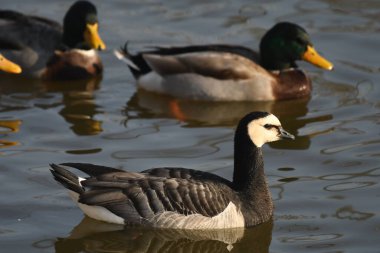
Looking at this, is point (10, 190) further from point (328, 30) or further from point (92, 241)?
point (328, 30)

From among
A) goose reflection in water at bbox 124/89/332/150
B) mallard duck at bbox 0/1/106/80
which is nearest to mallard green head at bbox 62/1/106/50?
mallard duck at bbox 0/1/106/80

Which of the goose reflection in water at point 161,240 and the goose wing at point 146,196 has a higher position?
the goose wing at point 146,196

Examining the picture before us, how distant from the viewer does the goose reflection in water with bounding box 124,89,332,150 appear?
13977 mm

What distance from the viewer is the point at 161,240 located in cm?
1051

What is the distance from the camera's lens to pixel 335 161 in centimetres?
1234

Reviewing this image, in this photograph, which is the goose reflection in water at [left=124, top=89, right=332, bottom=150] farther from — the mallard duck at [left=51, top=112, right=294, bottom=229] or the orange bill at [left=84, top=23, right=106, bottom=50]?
the mallard duck at [left=51, top=112, right=294, bottom=229]

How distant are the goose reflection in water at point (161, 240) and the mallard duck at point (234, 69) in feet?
14.5

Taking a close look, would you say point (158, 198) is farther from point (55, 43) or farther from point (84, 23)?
point (55, 43)

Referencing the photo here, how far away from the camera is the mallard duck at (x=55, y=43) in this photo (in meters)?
15.7

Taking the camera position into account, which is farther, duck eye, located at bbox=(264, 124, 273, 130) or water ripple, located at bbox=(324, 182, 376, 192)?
water ripple, located at bbox=(324, 182, 376, 192)

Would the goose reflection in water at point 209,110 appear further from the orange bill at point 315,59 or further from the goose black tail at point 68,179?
the goose black tail at point 68,179

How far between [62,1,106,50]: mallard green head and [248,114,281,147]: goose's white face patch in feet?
17.5

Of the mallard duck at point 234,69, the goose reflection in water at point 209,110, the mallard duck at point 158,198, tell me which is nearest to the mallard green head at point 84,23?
the mallard duck at point 234,69

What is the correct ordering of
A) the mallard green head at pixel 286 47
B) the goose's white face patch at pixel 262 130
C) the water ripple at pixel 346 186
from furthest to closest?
the mallard green head at pixel 286 47, the water ripple at pixel 346 186, the goose's white face patch at pixel 262 130
